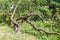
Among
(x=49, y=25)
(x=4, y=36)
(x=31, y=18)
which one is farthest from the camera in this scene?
(x=31, y=18)

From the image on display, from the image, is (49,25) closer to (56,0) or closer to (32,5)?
(32,5)

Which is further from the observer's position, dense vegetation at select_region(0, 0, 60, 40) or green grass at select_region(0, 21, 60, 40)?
dense vegetation at select_region(0, 0, 60, 40)

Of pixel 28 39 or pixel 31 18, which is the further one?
pixel 31 18

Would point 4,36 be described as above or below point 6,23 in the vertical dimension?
above

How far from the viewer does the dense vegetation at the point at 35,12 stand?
6.60m

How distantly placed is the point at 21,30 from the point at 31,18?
1.55 meters

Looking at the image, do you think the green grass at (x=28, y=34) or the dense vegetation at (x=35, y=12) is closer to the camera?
the green grass at (x=28, y=34)

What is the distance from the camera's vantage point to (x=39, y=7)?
796cm

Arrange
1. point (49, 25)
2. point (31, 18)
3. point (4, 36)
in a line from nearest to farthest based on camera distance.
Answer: point (4, 36) < point (49, 25) < point (31, 18)

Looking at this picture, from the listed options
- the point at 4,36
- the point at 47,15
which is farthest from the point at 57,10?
the point at 4,36

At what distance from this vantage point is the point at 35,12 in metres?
7.56

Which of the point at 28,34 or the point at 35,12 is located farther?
the point at 35,12

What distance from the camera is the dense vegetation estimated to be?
260 inches

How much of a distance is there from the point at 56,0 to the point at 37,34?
3.22 m
